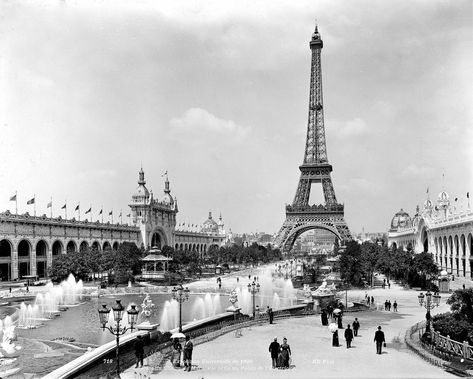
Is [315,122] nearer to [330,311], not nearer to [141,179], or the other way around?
[141,179]

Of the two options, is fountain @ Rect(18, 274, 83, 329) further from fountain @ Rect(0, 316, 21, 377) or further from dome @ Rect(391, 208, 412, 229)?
dome @ Rect(391, 208, 412, 229)

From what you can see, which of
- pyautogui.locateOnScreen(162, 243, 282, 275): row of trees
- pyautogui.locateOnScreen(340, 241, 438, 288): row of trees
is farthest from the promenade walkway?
pyautogui.locateOnScreen(162, 243, 282, 275): row of trees

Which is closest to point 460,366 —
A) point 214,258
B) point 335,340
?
point 335,340

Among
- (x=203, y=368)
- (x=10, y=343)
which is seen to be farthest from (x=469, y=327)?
(x=10, y=343)

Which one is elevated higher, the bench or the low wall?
the low wall

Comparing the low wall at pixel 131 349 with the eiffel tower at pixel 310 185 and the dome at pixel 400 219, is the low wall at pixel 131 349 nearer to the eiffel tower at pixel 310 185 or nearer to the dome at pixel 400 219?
the eiffel tower at pixel 310 185

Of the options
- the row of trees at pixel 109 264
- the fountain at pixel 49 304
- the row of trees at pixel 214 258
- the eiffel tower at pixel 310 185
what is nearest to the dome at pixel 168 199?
the row of trees at pixel 214 258
